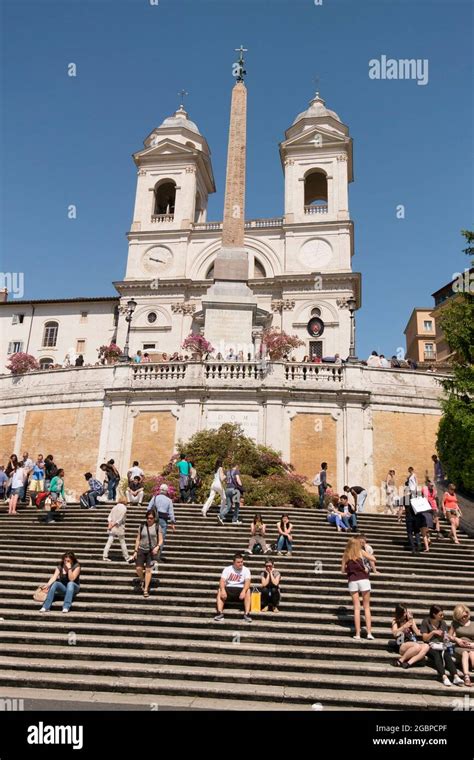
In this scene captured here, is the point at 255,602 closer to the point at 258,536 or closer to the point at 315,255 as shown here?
the point at 258,536

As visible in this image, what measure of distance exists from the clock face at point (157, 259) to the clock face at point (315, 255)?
10.5 m

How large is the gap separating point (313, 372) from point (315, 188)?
105 ft

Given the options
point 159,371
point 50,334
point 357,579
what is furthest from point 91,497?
point 50,334

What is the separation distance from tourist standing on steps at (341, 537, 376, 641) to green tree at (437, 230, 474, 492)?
27.4 ft

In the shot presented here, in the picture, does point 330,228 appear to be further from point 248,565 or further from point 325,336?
point 248,565

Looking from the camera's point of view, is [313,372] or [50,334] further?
[50,334]

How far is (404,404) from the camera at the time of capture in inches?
889

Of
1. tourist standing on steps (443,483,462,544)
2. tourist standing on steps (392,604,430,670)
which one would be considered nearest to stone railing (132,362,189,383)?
tourist standing on steps (443,483,462,544)

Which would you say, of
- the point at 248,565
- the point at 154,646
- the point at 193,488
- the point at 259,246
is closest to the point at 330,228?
the point at 259,246

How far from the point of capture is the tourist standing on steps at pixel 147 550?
10836mm

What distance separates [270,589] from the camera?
34.2 ft

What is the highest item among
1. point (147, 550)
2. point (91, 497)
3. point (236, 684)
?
→ point (91, 497)

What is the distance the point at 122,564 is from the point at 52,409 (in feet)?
45.9

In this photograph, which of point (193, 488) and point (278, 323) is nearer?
point (193, 488)
